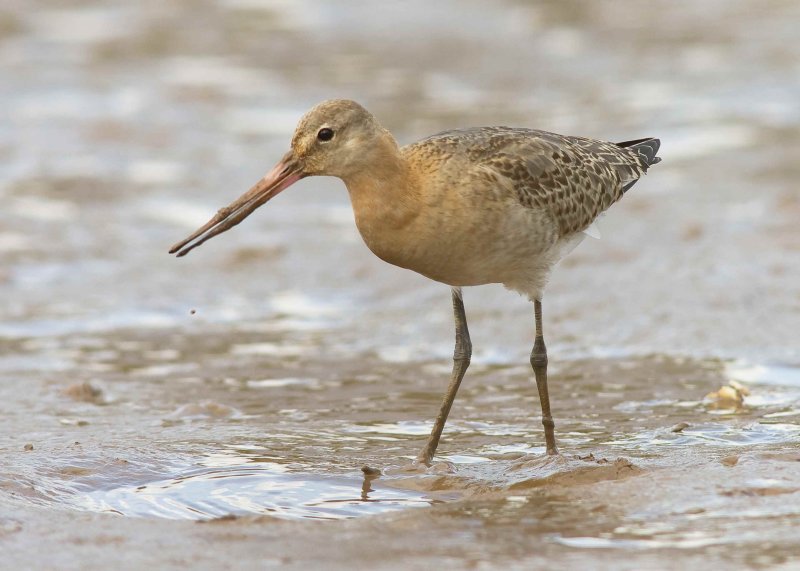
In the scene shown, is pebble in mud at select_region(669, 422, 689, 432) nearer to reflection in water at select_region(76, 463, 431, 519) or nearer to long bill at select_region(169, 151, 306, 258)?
reflection in water at select_region(76, 463, 431, 519)

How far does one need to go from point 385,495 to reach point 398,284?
4.46 m

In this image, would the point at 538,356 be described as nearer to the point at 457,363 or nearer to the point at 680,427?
the point at 457,363

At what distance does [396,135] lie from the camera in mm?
14484

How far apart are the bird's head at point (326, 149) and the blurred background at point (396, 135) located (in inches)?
115

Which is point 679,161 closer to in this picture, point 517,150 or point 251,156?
point 251,156

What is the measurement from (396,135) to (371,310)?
4513 mm

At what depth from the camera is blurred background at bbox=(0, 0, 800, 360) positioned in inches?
392

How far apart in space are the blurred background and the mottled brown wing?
4.99ft

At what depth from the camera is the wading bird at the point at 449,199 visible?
21.5 ft

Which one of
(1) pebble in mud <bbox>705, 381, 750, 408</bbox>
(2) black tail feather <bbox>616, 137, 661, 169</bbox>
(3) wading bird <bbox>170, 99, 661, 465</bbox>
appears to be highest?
(2) black tail feather <bbox>616, 137, 661, 169</bbox>

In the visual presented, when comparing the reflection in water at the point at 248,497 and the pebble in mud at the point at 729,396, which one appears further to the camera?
the pebble in mud at the point at 729,396

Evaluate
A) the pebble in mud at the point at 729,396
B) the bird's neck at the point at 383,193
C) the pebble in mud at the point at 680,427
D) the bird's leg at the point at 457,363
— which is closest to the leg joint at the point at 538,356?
the bird's leg at the point at 457,363

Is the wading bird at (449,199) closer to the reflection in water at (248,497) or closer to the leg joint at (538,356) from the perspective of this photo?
the leg joint at (538,356)

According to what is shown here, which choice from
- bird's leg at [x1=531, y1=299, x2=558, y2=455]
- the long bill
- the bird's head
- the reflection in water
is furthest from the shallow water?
the bird's head
